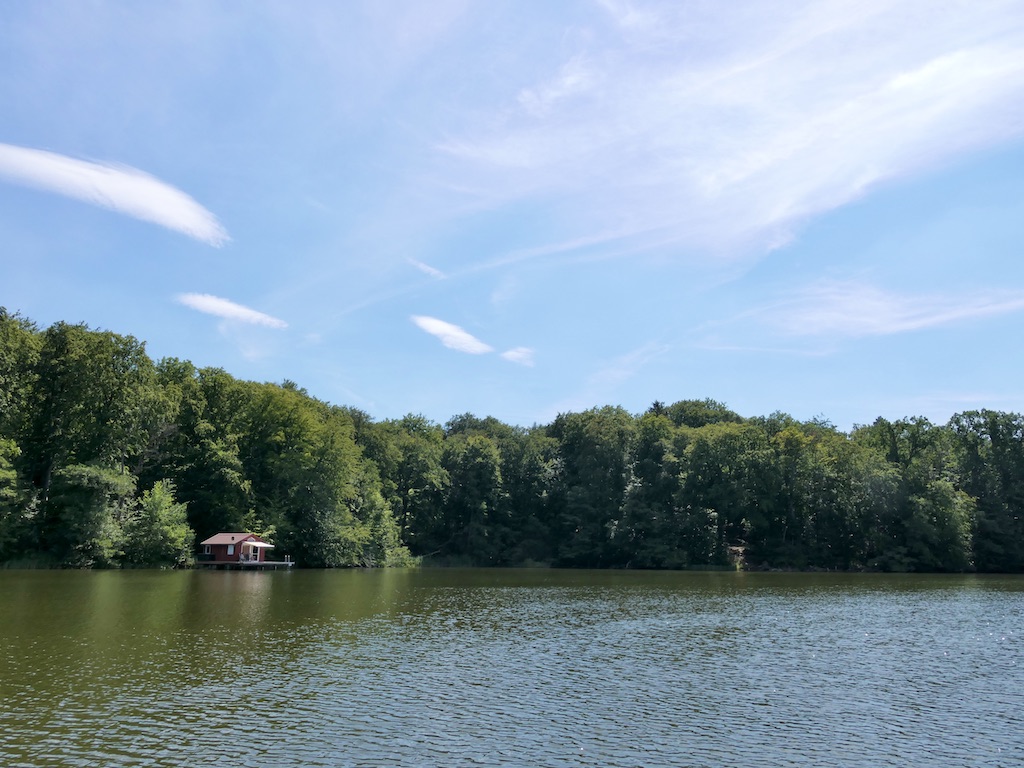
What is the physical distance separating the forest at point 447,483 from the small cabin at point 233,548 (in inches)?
151

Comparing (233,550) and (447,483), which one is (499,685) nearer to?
(233,550)

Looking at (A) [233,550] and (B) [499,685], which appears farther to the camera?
(A) [233,550]

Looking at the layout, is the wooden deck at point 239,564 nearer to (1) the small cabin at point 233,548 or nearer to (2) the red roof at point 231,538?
(1) the small cabin at point 233,548

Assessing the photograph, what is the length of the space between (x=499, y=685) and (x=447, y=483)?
85.3 metres

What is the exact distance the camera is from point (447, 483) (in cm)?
10450

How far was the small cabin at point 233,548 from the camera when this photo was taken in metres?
70.6

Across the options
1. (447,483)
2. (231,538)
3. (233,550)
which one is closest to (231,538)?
(231,538)

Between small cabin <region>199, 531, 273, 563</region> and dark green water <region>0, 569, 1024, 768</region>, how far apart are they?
1228 inches

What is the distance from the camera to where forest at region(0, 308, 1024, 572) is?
217 ft

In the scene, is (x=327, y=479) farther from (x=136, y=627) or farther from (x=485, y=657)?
(x=485, y=657)

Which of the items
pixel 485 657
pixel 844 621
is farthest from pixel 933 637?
pixel 485 657

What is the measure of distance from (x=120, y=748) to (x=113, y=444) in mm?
61577

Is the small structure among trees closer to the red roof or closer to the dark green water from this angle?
the red roof

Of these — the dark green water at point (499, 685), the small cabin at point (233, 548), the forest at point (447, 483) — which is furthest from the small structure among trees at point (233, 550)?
the dark green water at point (499, 685)
